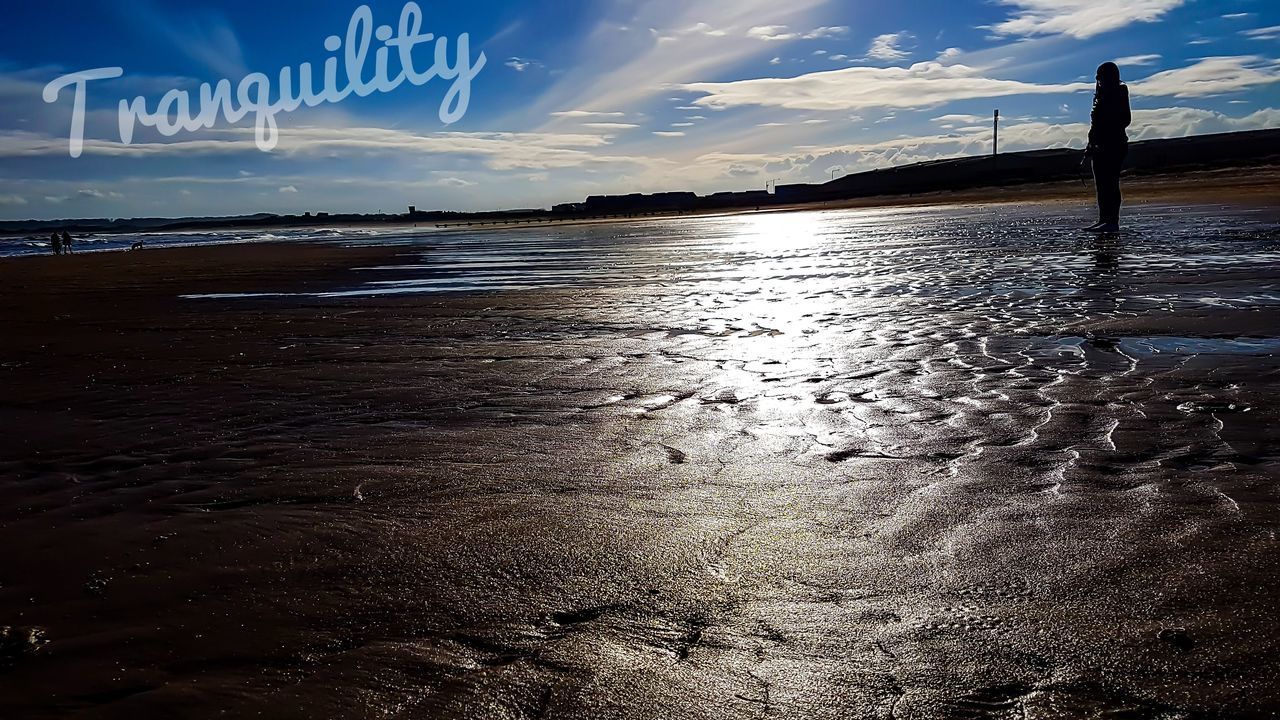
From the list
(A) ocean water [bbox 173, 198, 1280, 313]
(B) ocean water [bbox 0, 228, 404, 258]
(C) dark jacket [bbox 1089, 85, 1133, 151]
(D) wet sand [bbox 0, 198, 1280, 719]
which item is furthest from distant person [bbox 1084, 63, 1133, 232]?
(B) ocean water [bbox 0, 228, 404, 258]

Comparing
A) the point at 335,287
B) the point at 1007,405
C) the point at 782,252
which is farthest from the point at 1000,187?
the point at 1007,405

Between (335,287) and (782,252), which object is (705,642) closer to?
(335,287)

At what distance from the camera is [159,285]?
17.5m

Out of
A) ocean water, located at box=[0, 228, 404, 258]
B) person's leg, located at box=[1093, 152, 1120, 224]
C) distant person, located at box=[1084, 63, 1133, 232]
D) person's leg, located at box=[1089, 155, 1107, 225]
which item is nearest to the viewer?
distant person, located at box=[1084, 63, 1133, 232]

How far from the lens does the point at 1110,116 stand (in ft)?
50.3

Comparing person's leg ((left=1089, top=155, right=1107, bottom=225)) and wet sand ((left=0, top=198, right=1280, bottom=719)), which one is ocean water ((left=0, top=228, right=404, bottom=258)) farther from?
wet sand ((left=0, top=198, right=1280, bottom=719))

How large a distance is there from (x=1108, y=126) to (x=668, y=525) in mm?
16152

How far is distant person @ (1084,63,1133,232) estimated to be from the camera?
1516 centimetres

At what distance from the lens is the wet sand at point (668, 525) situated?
6.81 ft

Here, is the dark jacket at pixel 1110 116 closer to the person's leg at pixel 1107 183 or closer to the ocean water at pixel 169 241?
the person's leg at pixel 1107 183

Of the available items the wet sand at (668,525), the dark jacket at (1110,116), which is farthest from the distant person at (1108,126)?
the wet sand at (668,525)

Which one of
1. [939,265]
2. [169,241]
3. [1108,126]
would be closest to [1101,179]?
[1108,126]

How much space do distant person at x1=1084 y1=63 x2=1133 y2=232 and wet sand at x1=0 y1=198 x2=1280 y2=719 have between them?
9.68 m

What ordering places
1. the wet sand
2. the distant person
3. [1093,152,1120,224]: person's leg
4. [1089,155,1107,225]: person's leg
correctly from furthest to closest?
[1089,155,1107,225]: person's leg < [1093,152,1120,224]: person's leg < the distant person < the wet sand
